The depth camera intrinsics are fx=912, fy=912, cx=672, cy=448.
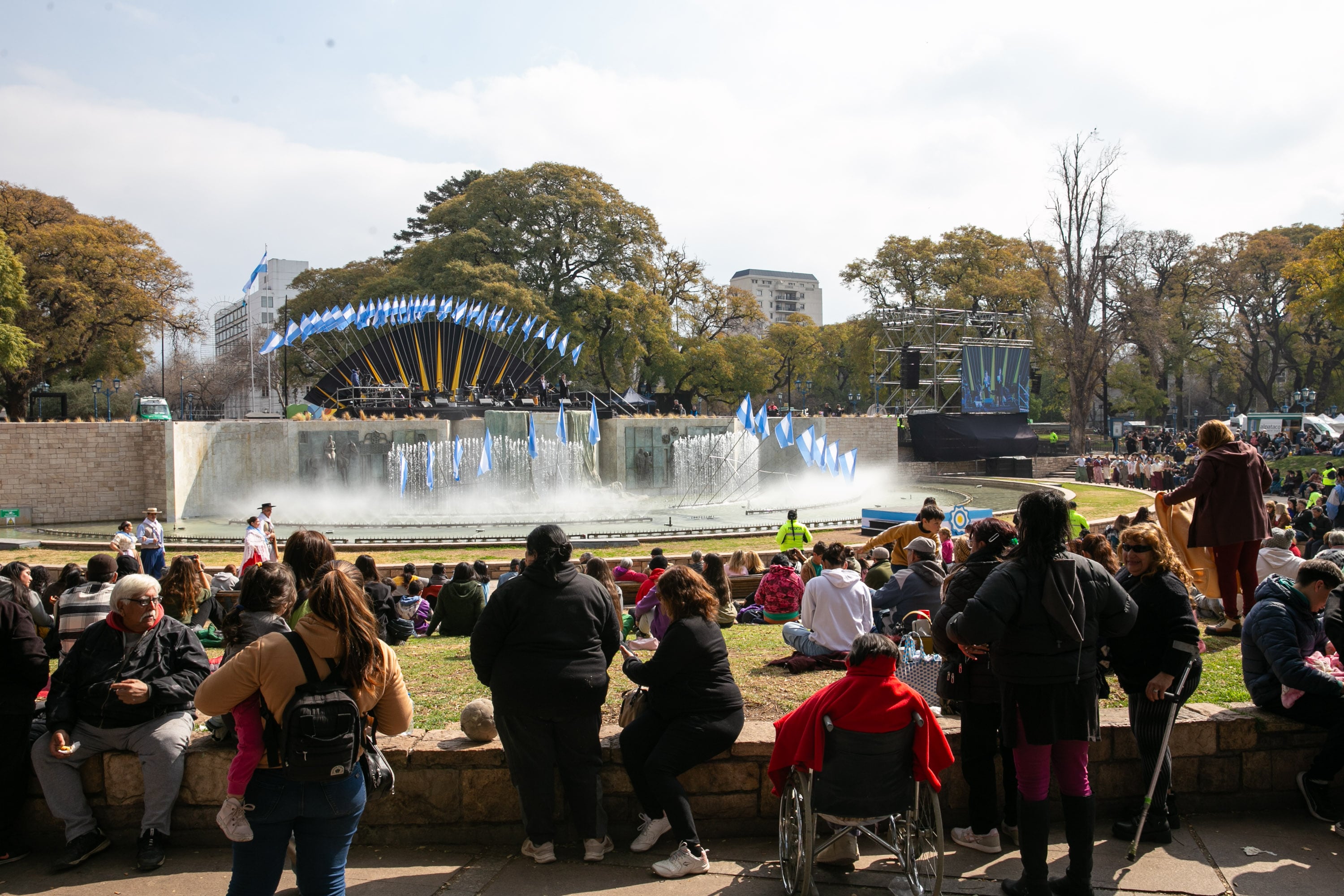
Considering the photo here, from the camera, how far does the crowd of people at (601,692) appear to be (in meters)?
3.25

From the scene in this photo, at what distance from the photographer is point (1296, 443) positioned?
38531 millimetres

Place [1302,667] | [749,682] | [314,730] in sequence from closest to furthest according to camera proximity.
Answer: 1. [314,730]
2. [1302,667]
3. [749,682]

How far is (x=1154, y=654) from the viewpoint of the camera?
431 cm

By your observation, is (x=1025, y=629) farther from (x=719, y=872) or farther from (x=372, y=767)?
(x=372, y=767)

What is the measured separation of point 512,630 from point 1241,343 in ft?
205

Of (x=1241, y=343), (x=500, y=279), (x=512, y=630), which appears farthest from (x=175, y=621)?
(x=1241, y=343)

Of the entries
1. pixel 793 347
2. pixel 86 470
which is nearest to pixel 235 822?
pixel 86 470

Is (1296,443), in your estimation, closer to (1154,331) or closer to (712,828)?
(1154,331)

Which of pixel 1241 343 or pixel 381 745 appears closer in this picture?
pixel 381 745

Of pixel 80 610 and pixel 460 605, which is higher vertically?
pixel 80 610

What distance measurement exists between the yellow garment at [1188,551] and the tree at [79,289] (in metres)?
37.6

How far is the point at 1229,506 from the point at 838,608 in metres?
3.12

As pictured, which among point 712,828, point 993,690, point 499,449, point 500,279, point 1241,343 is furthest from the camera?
point 1241,343

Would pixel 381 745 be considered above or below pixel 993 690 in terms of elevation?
below
